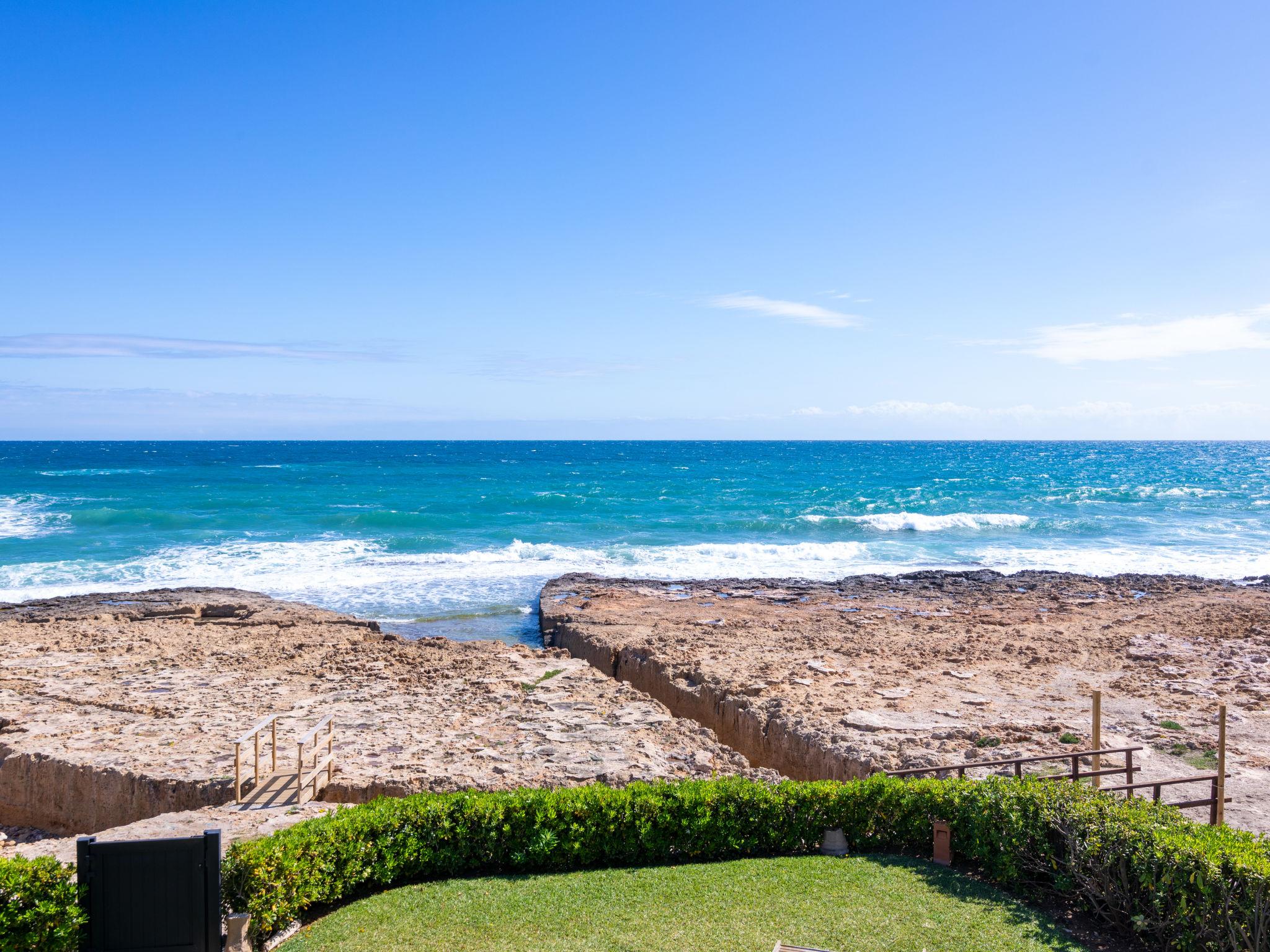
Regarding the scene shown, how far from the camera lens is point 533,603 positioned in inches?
1163

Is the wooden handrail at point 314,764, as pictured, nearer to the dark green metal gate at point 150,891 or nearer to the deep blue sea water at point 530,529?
the dark green metal gate at point 150,891

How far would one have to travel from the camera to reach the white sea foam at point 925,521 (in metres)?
48.7

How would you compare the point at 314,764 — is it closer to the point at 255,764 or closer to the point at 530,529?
the point at 255,764

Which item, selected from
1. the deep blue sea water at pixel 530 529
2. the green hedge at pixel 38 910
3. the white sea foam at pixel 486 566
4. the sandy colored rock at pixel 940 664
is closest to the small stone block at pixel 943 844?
the sandy colored rock at pixel 940 664

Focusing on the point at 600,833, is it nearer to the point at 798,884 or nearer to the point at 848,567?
the point at 798,884

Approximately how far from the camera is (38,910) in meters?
7.10

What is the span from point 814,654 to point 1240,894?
12557mm

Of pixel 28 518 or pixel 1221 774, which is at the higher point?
pixel 1221 774

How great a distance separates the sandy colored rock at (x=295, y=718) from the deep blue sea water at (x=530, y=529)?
22.2ft

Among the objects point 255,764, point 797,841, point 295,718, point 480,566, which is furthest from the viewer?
point 480,566

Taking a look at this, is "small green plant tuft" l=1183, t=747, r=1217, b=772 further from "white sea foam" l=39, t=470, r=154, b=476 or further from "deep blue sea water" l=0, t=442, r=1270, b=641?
"white sea foam" l=39, t=470, r=154, b=476

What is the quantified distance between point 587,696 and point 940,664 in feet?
27.1


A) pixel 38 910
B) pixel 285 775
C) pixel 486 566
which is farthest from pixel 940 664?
pixel 486 566

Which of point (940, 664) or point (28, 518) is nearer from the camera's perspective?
point (940, 664)
